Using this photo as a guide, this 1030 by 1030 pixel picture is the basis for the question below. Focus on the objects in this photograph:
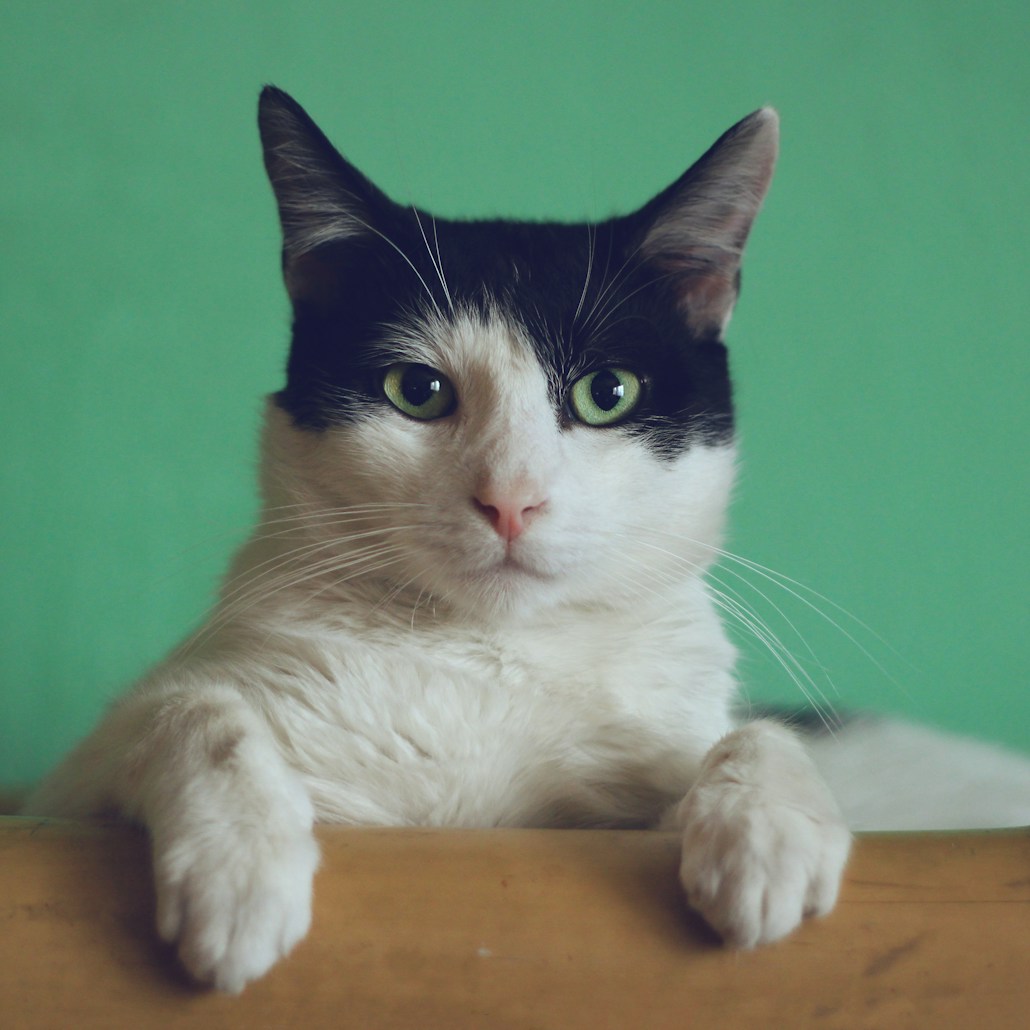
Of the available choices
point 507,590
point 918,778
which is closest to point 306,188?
point 507,590

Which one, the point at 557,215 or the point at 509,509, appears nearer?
the point at 509,509

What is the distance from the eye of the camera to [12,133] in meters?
2.23

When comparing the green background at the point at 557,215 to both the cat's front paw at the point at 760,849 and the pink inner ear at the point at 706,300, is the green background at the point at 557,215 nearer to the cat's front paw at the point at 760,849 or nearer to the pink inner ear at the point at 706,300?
the pink inner ear at the point at 706,300

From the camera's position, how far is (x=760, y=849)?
861 mm

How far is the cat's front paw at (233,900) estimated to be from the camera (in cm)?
81

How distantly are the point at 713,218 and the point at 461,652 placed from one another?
2.18ft

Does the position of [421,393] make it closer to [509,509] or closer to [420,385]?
[420,385]

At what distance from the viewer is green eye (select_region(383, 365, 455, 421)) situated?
1293 mm

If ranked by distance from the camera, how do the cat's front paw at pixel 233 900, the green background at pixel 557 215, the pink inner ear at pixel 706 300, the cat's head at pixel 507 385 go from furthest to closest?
1. the green background at pixel 557 215
2. the pink inner ear at pixel 706 300
3. the cat's head at pixel 507 385
4. the cat's front paw at pixel 233 900

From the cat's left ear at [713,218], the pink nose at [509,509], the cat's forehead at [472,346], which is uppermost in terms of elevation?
the cat's left ear at [713,218]

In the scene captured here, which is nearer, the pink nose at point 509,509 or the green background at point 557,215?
the pink nose at point 509,509

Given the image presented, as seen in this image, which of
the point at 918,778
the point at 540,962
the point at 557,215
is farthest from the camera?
the point at 557,215

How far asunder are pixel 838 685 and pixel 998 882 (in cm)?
158

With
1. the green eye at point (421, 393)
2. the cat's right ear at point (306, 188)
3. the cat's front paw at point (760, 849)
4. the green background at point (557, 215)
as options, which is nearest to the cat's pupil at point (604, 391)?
the green eye at point (421, 393)
